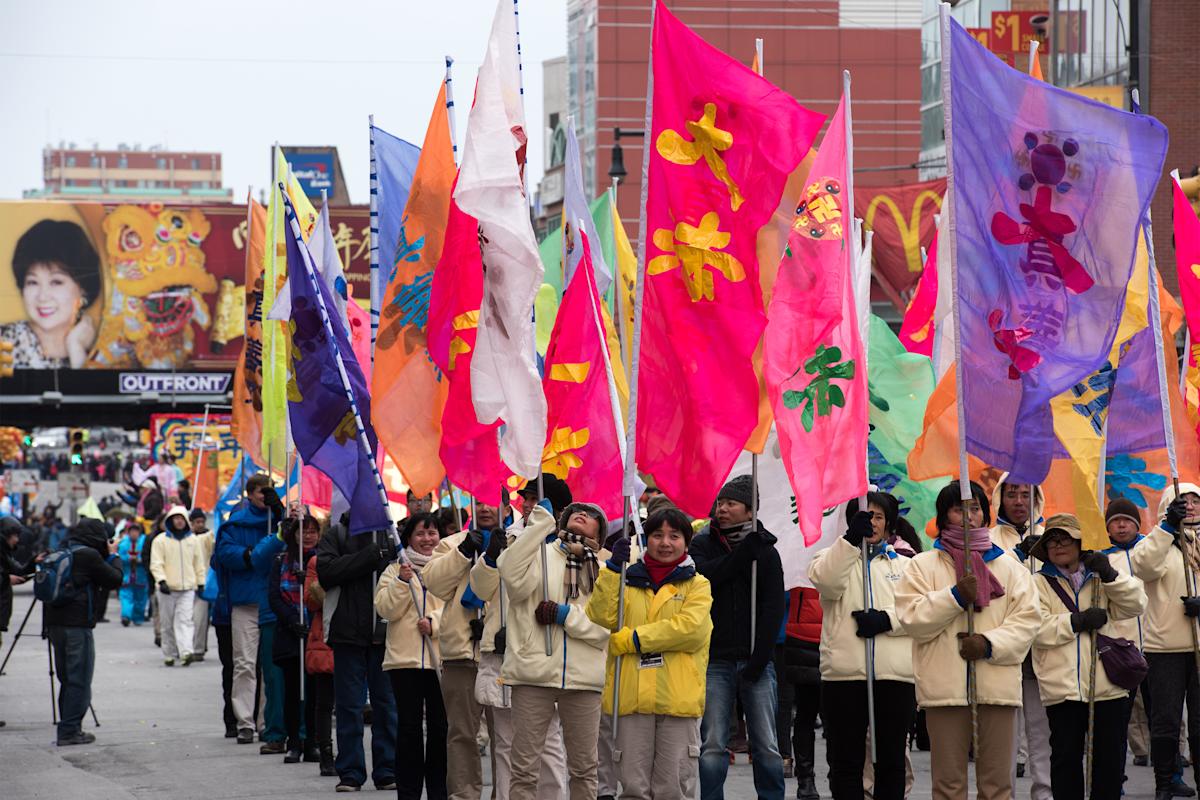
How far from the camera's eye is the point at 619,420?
1241 centimetres

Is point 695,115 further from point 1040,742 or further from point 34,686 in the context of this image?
point 34,686

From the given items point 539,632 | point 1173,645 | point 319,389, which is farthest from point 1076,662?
point 319,389

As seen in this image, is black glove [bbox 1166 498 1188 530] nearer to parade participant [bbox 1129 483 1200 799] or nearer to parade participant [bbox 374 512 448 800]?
parade participant [bbox 1129 483 1200 799]

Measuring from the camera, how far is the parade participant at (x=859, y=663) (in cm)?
957

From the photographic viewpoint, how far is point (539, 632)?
984 cm

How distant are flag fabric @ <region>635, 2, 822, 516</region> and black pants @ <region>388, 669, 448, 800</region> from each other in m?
2.42

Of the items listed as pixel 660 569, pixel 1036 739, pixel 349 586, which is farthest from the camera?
pixel 349 586

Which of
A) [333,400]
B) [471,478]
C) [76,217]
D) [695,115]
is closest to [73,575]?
[333,400]

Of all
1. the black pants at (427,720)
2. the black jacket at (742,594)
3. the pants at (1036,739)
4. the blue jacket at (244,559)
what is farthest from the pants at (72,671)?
the pants at (1036,739)

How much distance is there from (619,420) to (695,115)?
9.70 feet

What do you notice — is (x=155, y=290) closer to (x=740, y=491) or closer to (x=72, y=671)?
(x=72, y=671)

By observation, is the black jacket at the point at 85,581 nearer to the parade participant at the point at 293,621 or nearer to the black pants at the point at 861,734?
the parade participant at the point at 293,621

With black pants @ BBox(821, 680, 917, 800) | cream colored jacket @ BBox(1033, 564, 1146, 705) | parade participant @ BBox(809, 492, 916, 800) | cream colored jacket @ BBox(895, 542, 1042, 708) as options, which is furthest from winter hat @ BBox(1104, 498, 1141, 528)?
cream colored jacket @ BBox(895, 542, 1042, 708)

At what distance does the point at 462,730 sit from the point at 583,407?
2.52m
